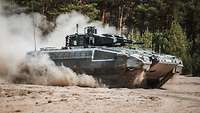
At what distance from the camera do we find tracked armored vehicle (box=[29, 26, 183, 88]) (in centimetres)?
2158

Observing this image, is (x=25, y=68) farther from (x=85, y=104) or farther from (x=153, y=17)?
(x=153, y=17)

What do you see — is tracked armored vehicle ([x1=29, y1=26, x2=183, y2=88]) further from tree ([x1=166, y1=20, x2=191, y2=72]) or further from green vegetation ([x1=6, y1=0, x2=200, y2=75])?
green vegetation ([x1=6, y1=0, x2=200, y2=75])

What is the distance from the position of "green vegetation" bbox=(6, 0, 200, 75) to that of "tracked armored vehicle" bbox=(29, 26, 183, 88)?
1667cm

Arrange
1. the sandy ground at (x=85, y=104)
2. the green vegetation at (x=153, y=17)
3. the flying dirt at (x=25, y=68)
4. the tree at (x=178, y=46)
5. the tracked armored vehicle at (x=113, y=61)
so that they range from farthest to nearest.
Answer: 1. the green vegetation at (x=153, y=17)
2. the tree at (x=178, y=46)
3. the flying dirt at (x=25, y=68)
4. the tracked armored vehicle at (x=113, y=61)
5. the sandy ground at (x=85, y=104)

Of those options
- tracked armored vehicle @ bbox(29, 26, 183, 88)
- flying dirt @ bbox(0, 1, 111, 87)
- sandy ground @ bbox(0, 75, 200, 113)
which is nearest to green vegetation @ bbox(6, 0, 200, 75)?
flying dirt @ bbox(0, 1, 111, 87)

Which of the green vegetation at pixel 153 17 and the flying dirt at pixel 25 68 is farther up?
the green vegetation at pixel 153 17

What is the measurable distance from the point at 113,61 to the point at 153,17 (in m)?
38.2

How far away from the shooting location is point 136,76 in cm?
2211

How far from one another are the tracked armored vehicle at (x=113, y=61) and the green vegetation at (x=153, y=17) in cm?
1667

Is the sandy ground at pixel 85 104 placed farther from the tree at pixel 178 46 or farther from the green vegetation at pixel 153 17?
the green vegetation at pixel 153 17

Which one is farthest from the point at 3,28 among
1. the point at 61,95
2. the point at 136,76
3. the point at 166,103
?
the point at 166,103

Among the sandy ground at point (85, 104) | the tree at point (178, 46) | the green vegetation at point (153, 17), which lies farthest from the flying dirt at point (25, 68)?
the green vegetation at point (153, 17)

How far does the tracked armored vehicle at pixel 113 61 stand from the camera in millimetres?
21578

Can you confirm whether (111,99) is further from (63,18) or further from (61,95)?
(63,18)
